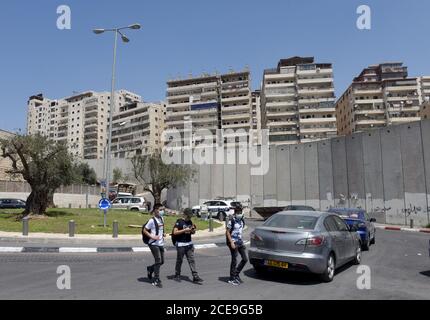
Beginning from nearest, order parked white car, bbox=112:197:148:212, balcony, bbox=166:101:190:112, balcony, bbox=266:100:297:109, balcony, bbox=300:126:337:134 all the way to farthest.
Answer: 1. parked white car, bbox=112:197:148:212
2. balcony, bbox=300:126:337:134
3. balcony, bbox=266:100:297:109
4. balcony, bbox=166:101:190:112

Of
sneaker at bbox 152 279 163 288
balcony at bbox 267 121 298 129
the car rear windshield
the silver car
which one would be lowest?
sneaker at bbox 152 279 163 288

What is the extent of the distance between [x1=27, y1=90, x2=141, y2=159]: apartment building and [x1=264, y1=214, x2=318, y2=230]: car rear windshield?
442 feet

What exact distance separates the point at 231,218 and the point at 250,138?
324ft

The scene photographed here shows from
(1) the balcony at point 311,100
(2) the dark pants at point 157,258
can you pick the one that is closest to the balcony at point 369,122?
(1) the balcony at point 311,100

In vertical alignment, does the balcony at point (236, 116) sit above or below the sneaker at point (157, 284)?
above

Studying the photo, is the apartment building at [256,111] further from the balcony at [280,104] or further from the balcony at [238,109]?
the balcony at [280,104]

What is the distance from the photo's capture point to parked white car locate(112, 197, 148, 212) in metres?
39.2

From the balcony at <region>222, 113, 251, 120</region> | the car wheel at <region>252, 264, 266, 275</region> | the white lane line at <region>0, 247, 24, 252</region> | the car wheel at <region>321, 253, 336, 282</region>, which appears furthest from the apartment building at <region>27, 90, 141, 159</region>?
the car wheel at <region>321, 253, 336, 282</region>

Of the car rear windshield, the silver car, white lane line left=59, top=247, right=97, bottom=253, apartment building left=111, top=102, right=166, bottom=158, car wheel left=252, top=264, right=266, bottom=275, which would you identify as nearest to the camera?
the silver car

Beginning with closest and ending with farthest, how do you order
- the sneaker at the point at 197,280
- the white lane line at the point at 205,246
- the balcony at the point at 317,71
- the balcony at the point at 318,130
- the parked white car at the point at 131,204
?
1. the sneaker at the point at 197,280
2. the white lane line at the point at 205,246
3. the parked white car at the point at 131,204
4. the balcony at the point at 318,130
5. the balcony at the point at 317,71

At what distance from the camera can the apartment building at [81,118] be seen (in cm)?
14338

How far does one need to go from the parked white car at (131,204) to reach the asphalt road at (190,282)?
26.7 m

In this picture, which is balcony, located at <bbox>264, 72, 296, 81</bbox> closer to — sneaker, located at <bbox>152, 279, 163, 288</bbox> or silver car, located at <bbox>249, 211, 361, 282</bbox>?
silver car, located at <bbox>249, 211, 361, 282</bbox>
